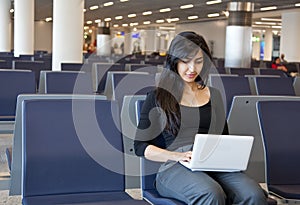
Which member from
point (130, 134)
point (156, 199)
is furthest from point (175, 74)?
point (156, 199)

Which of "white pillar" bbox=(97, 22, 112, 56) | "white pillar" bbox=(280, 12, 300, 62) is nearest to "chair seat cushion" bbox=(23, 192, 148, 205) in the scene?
"white pillar" bbox=(280, 12, 300, 62)

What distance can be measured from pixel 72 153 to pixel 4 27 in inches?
787

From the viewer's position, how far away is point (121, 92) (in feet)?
15.7

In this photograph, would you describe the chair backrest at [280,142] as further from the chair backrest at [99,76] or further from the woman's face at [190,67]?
the chair backrest at [99,76]

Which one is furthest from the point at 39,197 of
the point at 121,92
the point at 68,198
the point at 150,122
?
the point at 121,92

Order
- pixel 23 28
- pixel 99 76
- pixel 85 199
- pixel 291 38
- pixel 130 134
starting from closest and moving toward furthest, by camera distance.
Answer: pixel 85 199 < pixel 130 134 < pixel 99 76 < pixel 23 28 < pixel 291 38

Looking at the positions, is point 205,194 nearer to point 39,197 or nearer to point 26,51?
point 39,197

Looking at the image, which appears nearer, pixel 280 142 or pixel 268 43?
pixel 280 142

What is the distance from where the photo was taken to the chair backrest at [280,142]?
10.1ft

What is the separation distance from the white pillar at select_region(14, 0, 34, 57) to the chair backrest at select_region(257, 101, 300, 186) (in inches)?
563

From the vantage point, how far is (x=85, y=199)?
2531 millimetres

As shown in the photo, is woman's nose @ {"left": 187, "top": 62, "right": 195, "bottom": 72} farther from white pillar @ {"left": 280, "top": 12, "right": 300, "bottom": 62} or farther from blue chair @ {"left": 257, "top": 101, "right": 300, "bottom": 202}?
white pillar @ {"left": 280, "top": 12, "right": 300, "bottom": 62}

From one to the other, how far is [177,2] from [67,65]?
617 inches

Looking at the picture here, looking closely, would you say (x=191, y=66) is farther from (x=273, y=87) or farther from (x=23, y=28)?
(x=23, y=28)
